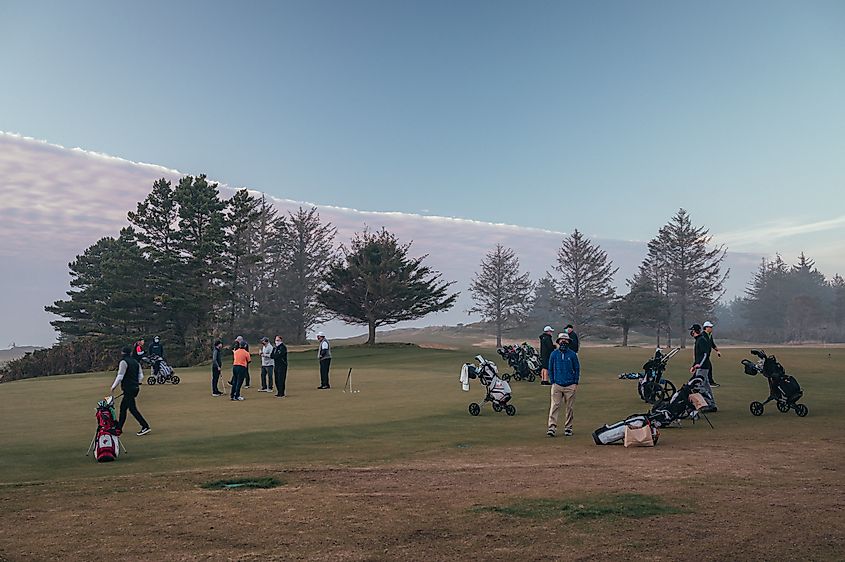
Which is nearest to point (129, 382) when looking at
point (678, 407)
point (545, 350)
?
point (678, 407)

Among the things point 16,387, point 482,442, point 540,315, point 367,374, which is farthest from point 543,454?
point 540,315

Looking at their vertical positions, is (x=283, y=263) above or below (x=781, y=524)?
above

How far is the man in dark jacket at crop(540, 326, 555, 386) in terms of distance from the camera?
2569 centimetres

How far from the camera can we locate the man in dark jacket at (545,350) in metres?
25.7

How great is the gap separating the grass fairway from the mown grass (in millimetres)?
103

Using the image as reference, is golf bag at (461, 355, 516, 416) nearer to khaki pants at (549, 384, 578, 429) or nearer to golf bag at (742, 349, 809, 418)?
khaki pants at (549, 384, 578, 429)

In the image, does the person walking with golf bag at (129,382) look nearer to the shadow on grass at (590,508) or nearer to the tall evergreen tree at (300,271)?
the shadow on grass at (590,508)

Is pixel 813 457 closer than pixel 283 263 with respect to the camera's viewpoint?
Yes

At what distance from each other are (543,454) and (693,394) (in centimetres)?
526

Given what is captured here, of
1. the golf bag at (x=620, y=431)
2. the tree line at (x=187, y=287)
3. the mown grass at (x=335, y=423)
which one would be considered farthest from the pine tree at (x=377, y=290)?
the golf bag at (x=620, y=431)

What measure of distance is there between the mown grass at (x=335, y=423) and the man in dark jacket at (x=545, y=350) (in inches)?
26.2

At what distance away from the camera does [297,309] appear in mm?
92500

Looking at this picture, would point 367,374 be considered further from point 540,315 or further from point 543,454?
point 540,315

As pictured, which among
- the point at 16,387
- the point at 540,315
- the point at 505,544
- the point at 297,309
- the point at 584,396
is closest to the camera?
the point at 505,544
